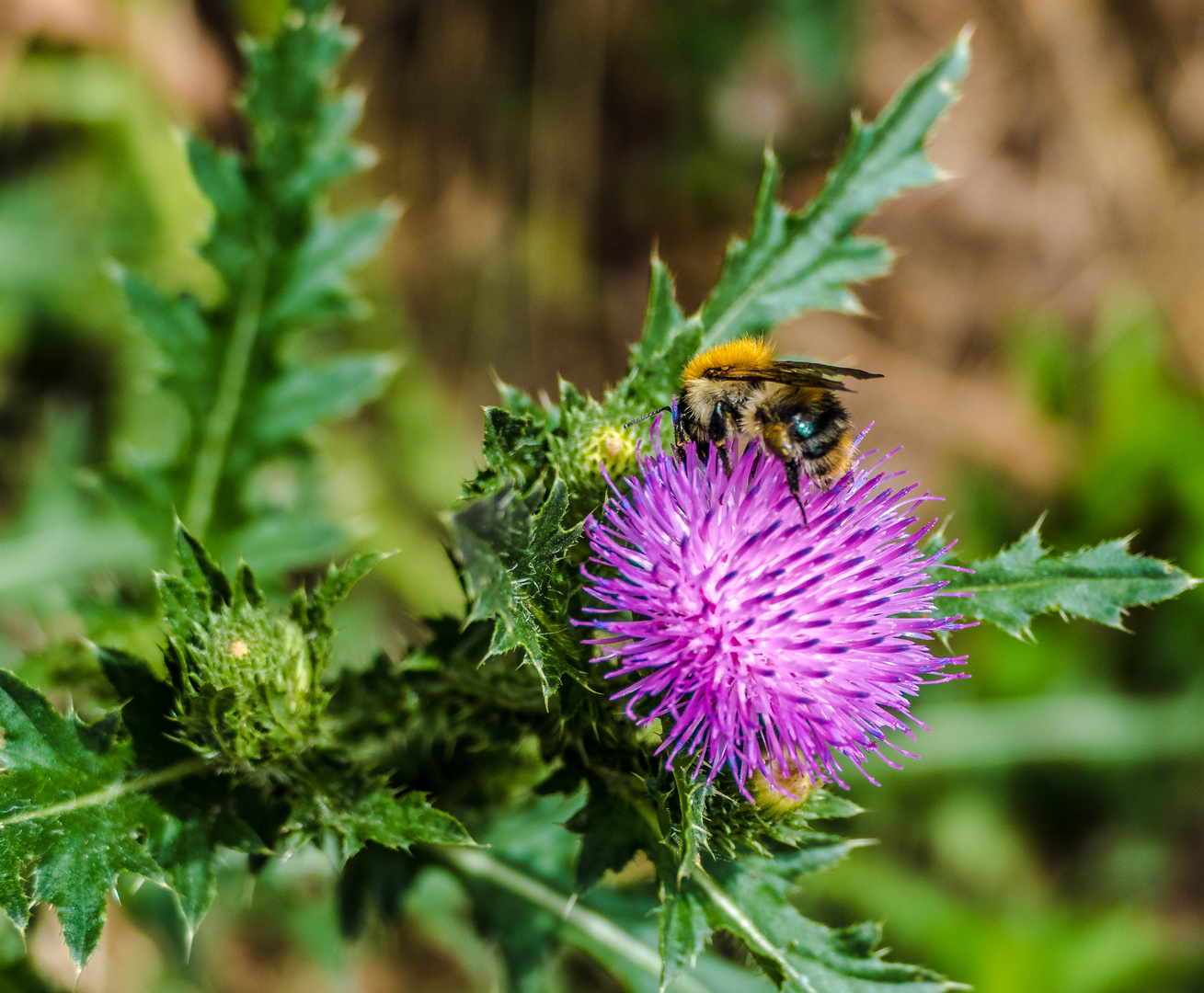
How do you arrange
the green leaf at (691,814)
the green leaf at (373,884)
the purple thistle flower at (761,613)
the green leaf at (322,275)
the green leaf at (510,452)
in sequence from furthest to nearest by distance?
1. the green leaf at (322,275)
2. the green leaf at (373,884)
3. the green leaf at (510,452)
4. the purple thistle flower at (761,613)
5. the green leaf at (691,814)

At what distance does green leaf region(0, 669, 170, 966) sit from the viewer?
2443mm

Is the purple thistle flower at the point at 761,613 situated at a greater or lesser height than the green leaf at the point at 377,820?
greater

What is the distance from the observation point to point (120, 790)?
2.64 m

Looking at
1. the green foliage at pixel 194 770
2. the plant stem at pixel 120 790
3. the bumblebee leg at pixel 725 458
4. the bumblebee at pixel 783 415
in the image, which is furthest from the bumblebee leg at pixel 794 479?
the plant stem at pixel 120 790

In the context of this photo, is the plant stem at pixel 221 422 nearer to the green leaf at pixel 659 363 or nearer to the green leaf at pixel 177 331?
the green leaf at pixel 177 331

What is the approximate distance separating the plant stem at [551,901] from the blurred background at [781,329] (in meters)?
1.57

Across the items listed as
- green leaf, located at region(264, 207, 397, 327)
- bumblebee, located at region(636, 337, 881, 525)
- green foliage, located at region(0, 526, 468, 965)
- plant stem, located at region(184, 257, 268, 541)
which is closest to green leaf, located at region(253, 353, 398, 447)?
plant stem, located at region(184, 257, 268, 541)

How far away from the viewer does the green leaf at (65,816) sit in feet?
8.02

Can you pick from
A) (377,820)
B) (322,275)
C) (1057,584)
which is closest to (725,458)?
(1057,584)

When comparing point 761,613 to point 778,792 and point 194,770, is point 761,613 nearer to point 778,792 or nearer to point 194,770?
point 778,792

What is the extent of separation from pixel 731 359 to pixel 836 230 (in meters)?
0.97

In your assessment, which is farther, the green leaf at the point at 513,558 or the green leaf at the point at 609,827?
the green leaf at the point at 609,827

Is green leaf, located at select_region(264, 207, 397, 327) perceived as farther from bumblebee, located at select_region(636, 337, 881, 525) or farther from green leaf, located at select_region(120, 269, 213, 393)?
bumblebee, located at select_region(636, 337, 881, 525)

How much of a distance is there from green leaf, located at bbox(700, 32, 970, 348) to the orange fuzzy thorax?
0.52 metres
